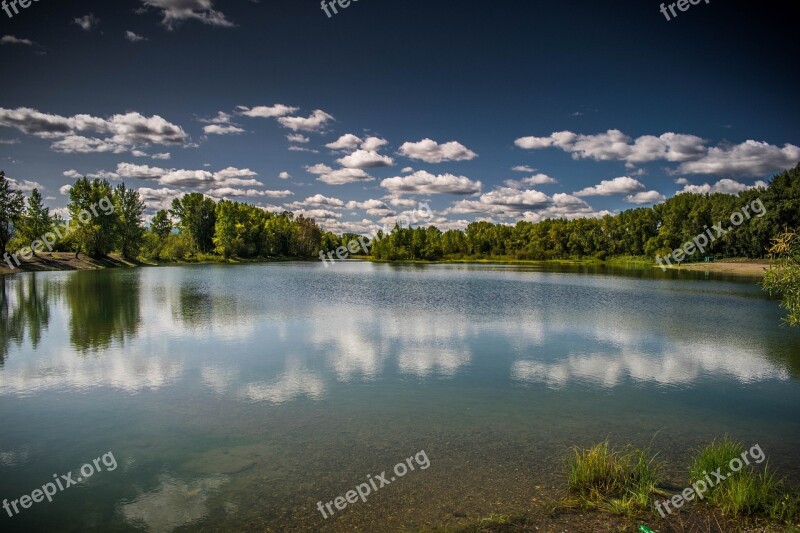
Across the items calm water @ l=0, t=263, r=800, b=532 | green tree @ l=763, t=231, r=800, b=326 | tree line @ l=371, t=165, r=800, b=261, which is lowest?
calm water @ l=0, t=263, r=800, b=532

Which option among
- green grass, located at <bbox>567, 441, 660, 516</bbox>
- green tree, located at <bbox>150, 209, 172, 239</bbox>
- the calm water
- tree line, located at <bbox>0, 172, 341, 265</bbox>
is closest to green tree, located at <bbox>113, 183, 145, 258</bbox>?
tree line, located at <bbox>0, 172, 341, 265</bbox>

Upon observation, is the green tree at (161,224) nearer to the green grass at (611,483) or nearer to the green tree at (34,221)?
the green tree at (34,221)

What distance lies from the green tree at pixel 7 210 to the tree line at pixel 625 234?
101 metres

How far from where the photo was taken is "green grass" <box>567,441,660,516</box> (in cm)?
753

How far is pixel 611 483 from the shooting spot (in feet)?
26.8

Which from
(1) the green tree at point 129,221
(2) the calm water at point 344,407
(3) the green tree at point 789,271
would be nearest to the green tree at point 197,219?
(1) the green tree at point 129,221

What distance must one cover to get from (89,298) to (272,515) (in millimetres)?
34075

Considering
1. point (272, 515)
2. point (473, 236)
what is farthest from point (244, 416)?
point (473, 236)

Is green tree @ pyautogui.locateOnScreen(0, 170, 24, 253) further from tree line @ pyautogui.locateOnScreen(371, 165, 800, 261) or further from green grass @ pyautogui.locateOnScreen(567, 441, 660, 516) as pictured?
tree line @ pyautogui.locateOnScreen(371, 165, 800, 261)

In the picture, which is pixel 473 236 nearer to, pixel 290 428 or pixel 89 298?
pixel 89 298

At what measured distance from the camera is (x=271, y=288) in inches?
1799

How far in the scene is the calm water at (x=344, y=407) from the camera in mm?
8094

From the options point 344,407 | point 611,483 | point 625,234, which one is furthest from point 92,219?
point 625,234

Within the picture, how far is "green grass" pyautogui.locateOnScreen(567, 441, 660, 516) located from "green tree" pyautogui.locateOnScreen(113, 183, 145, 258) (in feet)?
308
